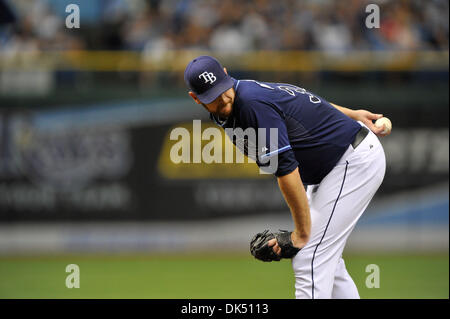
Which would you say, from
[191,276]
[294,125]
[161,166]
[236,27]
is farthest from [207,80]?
[236,27]

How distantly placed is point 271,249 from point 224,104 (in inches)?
44.3

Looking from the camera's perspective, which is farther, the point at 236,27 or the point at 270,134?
the point at 236,27

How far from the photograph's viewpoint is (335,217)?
509 cm

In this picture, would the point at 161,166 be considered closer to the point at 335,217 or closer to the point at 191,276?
the point at 191,276

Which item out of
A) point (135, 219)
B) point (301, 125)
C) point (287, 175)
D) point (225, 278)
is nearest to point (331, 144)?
point (301, 125)

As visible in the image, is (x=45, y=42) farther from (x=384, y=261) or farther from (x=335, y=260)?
(x=335, y=260)

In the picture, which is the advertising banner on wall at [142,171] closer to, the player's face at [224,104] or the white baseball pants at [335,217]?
the white baseball pants at [335,217]

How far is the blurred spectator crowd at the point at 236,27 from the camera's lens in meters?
12.7

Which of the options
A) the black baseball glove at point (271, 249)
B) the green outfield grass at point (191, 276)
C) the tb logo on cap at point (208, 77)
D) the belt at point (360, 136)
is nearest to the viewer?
the tb logo on cap at point (208, 77)

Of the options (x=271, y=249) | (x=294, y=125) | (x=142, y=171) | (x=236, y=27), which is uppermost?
(x=236, y=27)

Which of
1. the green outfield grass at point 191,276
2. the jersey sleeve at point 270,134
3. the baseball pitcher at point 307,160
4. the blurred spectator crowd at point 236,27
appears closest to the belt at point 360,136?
the baseball pitcher at point 307,160

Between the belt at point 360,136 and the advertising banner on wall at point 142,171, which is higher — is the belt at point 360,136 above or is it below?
below

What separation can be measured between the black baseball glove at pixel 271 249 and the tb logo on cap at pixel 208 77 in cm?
123

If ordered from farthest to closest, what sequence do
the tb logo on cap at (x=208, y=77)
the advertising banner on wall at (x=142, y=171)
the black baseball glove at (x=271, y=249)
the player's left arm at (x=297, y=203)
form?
the advertising banner on wall at (x=142, y=171)
the black baseball glove at (x=271, y=249)
the tb logo on cap at (x=208, y=77)
the player's left arm at (x=297, y=203)
